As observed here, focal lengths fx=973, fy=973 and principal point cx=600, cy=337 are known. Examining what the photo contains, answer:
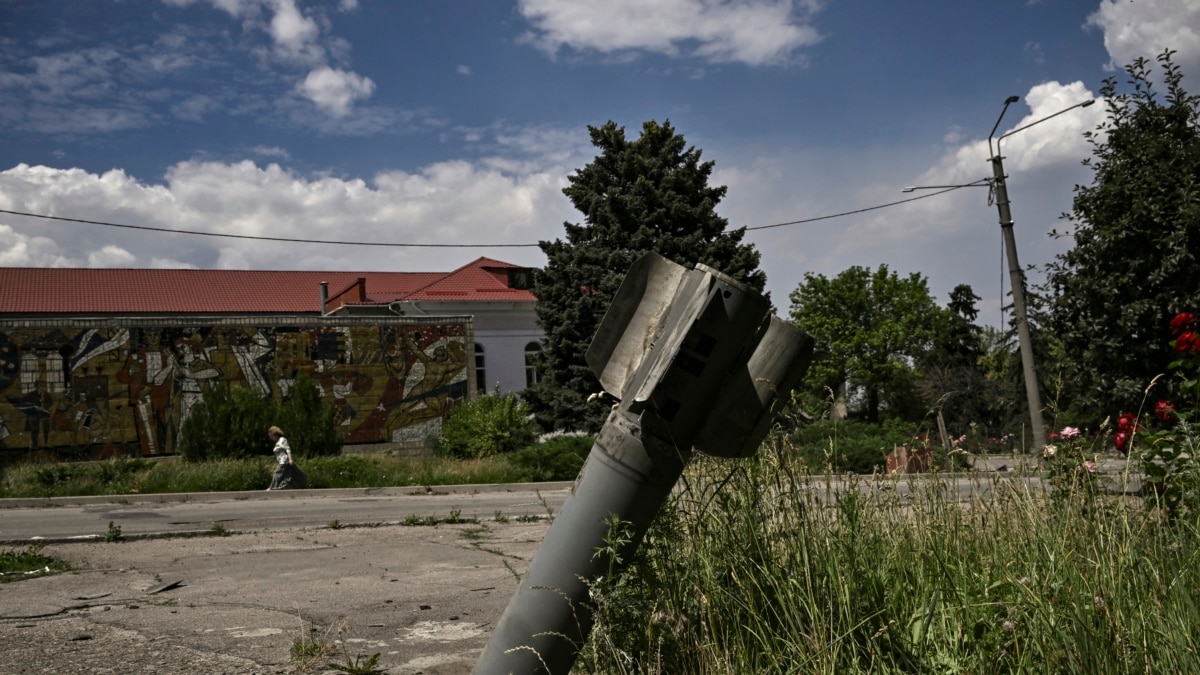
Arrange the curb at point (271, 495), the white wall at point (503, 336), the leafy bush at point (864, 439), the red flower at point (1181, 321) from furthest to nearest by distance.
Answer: the white wall at point (503, 336)
the curb at point (271, 495)
the leafy bush at point (864, 439)
the red flower at point (1181, 321)

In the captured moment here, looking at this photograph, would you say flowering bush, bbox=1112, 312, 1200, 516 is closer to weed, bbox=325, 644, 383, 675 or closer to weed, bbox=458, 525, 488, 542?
weed, bbox=325, 644, 383, 675

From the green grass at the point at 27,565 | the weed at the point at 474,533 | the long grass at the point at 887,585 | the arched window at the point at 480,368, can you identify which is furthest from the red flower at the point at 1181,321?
the arched window at the point at 480,368

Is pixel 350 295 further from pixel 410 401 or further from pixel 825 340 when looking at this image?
pixel 825 340

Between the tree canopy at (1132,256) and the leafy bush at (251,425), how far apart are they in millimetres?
17299

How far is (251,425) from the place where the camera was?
22.7 meters

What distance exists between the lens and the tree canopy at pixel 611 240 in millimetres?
29969

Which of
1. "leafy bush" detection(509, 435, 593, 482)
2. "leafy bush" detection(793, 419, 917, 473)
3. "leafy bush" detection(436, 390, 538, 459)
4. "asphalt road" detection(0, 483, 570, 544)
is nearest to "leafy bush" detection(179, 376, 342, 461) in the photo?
"leafy bush" detection(436, 390, 538, 459)

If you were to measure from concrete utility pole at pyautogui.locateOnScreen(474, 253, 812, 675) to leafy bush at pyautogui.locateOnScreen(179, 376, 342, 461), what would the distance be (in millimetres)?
20235

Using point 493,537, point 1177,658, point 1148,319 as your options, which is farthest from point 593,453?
point 1148,319

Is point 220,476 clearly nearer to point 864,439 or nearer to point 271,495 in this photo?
point 271,495

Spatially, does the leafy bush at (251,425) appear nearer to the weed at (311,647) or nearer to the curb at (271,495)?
the curb at (271,495)

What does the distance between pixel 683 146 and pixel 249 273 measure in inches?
1200

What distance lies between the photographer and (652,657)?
346 cm

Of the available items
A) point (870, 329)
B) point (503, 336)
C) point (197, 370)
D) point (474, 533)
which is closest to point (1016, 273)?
point (474, 533)
